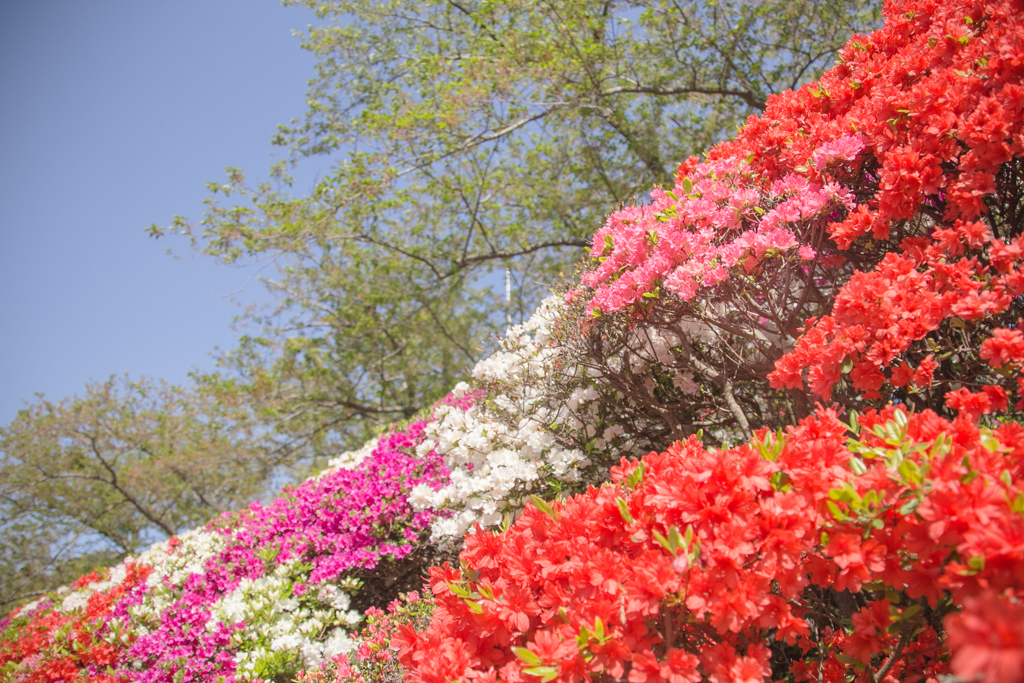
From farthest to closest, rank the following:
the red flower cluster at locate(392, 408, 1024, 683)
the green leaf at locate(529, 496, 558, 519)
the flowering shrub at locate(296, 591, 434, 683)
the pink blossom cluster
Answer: the flowering shrub at locate(296, 591, 434, 683), the pink blossom cluster, the green leaf at locate(529, 496, 558, 519), the red flower cluster at locate(392, 408, 1024, 683)

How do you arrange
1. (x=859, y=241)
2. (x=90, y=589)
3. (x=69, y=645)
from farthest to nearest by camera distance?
(x=90, y=589) → (x=69, y=645) → (x=859, y=241)

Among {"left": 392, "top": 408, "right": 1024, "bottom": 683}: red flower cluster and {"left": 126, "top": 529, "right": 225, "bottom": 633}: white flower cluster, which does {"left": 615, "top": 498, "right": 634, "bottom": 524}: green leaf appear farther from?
{"left": 126, "top": 529, "right": 225, "bottom": 633}: white flower cluster

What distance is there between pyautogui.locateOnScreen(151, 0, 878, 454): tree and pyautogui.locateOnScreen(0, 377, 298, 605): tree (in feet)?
4.38

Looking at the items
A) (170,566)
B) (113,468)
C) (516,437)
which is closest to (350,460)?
(170,566)

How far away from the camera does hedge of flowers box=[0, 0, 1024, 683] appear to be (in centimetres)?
128

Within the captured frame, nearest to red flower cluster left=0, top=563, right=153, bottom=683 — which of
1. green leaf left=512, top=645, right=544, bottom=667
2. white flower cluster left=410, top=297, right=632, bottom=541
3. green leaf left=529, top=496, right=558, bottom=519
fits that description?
white flower cluster left=410, top=297, right=632, bottom=541

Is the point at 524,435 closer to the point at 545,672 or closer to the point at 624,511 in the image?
the point at 624,511

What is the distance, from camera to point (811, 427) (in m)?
1.55

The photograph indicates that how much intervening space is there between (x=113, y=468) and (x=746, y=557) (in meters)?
12.5

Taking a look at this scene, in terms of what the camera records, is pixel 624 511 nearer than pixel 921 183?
Yes

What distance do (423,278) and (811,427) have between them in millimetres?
7444

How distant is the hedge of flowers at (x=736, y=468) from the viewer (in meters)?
1.28

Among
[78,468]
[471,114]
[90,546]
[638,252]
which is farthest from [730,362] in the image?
[90,546]

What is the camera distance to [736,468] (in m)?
1.43
